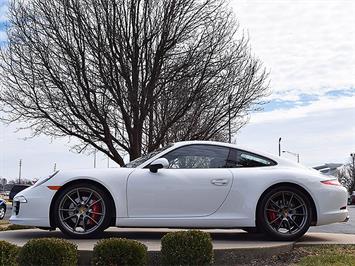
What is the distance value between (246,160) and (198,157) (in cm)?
61

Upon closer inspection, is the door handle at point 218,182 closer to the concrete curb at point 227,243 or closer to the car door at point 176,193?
the car door at point 176,193

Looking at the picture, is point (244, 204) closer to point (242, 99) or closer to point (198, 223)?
point (198, 223)

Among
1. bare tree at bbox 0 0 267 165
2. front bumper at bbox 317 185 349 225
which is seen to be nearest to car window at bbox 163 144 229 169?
front bumper at bbox 317 185 349 225

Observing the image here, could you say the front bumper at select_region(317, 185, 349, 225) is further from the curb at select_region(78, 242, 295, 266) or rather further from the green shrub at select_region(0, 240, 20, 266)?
the green shrub at select_region(0, 240, 20, 266)

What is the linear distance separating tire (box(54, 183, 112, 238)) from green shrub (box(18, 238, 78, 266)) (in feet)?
4.60

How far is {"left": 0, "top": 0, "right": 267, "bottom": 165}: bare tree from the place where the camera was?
14367 mm

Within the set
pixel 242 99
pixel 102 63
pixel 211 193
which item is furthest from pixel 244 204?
pixel 242 99

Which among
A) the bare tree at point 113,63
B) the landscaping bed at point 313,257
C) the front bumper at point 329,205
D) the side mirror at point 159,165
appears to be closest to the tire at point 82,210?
the side mirror at point 159,165

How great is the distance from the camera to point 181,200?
19.8 ft

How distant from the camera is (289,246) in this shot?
562 cm

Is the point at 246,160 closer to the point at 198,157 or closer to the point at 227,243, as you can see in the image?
the point at 198,157

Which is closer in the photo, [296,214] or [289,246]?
[289,246]

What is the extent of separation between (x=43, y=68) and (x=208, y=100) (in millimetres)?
5345

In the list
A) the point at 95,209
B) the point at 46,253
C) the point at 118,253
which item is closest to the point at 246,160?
the point at 95,209
